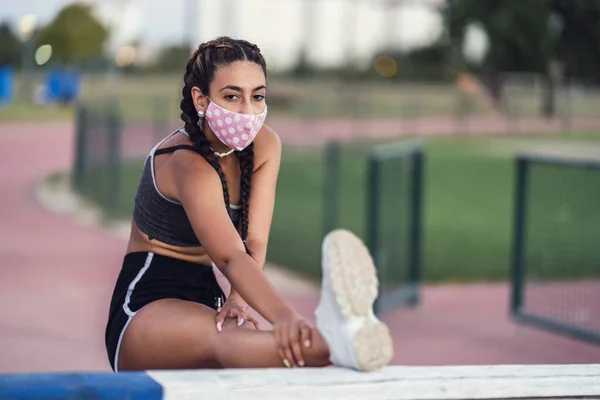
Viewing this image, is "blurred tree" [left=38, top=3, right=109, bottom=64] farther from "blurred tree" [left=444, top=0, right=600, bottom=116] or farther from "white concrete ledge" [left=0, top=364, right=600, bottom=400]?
"white concrete ledge" [left=0, top=364, right=600, bottom=400]

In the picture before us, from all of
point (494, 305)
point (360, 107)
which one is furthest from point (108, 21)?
point (494, 305)

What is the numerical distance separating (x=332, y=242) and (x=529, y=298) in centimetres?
629

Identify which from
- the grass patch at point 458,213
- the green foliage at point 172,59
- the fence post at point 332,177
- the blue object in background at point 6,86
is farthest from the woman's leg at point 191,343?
the green foliage at point 172,59

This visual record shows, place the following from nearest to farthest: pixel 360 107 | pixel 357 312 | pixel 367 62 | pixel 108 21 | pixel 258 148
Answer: pixel 357 312 → pixel 258 148 → pixel 360 107 → pixel 108 21 → pixel 367 62

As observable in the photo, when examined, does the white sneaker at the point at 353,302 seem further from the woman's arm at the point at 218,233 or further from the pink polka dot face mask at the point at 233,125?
the pink polka dot face mask at the point at 233,125

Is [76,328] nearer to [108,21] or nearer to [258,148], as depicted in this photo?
[258,148]

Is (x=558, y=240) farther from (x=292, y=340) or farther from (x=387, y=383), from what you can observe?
(x=387, y=383)

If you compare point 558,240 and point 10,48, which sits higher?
point 10,48

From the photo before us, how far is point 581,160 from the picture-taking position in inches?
313

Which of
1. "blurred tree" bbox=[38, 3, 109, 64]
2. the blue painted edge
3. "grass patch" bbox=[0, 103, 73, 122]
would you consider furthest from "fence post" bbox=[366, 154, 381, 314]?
"blurred tree" bbox=[38, 3, 109, 64]

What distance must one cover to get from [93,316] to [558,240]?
3425mm

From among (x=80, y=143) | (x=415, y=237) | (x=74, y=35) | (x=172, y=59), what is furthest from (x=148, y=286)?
(x=172, y=59)

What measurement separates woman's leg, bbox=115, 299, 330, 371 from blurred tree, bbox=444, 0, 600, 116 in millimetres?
49232

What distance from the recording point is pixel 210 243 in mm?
3135
